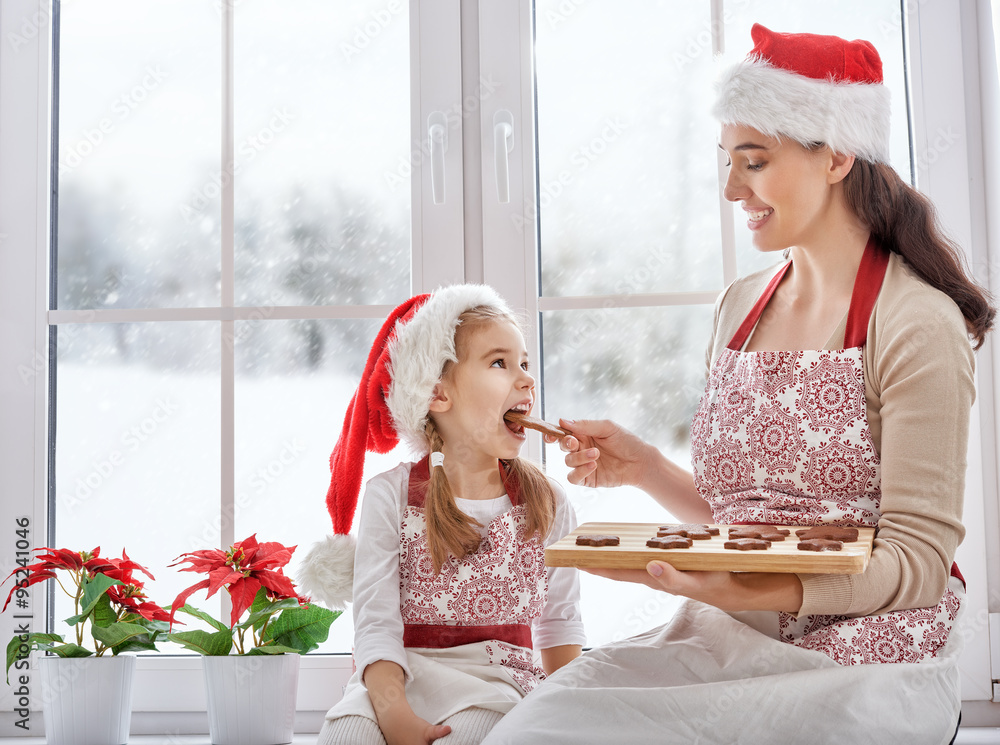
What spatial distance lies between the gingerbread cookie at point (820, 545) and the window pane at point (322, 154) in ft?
2.84

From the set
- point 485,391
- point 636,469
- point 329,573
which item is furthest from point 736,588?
point 329,573

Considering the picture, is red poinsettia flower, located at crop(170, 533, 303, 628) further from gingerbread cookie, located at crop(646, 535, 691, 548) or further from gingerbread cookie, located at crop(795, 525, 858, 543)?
gingerbread cookie, located at crop(795, 525, 858, 543)

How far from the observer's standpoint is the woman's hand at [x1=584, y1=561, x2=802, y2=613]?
1.00 m

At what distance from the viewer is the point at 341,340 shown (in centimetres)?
157

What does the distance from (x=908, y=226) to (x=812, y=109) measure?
203 mm

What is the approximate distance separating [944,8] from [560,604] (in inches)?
46.7

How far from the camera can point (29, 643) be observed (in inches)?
56.7

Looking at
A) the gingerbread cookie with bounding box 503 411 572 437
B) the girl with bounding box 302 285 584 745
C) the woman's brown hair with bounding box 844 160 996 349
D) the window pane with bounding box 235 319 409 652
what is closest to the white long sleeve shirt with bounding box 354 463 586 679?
the girl with bounding box 302 285 584 745

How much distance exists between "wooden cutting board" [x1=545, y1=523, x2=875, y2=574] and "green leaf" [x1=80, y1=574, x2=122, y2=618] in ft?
2.50

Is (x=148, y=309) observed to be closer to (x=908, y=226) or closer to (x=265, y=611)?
(x=265, y=611)

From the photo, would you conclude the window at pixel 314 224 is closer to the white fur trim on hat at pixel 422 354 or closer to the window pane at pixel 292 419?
the window pane at pixel 292 419

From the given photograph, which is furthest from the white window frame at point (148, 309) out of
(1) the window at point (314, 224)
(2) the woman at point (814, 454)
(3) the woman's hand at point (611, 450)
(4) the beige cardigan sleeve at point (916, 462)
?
(4) the beige cardigan sleeve at point (916, 462)

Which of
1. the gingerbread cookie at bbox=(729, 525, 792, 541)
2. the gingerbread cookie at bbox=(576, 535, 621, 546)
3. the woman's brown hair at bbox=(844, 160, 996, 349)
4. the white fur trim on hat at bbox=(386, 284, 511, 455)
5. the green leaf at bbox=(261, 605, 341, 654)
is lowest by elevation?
the green leaf at bbox=(261, 605, 341, 654)

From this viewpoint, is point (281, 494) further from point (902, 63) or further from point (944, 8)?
point (944, 8)
